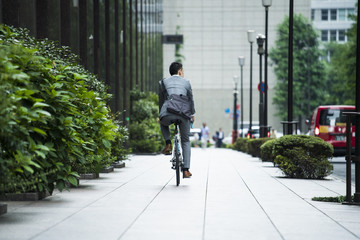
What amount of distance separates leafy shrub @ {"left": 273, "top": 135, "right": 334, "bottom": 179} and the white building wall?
188 ft

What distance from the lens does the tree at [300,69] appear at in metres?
68.6

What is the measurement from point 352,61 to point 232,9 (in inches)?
968

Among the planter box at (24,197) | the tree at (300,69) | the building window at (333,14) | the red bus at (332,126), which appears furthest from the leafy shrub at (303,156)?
the building window at (333,14)

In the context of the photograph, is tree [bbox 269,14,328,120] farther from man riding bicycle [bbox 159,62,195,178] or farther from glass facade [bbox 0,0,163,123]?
man riding bicycle [bbox 159,62,195,178]

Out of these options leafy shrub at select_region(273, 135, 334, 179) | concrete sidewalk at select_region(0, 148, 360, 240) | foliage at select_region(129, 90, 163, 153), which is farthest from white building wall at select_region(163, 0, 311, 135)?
concrete sidewalk at select_region(0, 148, 360, 240)

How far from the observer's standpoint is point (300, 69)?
7044cm

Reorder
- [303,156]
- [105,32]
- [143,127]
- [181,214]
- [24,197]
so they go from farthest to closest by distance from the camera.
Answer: [143,127] < [105,32] < [303,156] < [24,197] < [181,214]

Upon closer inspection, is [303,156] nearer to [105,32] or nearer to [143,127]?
[105,32]

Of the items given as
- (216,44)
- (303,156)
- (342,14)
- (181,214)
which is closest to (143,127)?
(303,156)

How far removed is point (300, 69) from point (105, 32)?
5291 centimetres

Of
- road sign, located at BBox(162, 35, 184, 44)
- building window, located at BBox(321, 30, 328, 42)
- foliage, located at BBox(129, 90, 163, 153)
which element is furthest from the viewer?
building window, located at BBox(321, 30, 328, 42)

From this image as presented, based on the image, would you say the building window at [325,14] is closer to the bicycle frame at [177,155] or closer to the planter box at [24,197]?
the bicycle frame at [177,155]

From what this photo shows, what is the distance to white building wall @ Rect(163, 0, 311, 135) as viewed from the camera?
70.7 meters

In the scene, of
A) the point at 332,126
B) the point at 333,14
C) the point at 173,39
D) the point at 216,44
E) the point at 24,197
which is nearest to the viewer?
the point at 24,197
